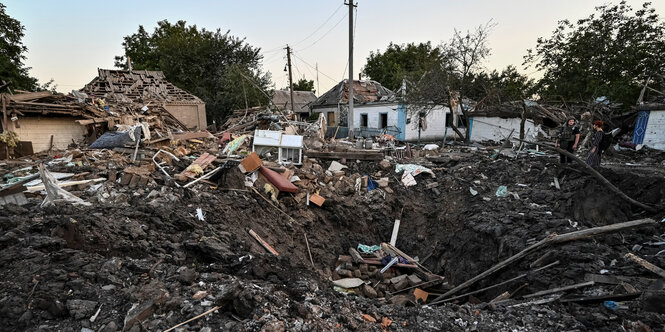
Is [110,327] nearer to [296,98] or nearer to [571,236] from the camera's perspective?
[571,236]

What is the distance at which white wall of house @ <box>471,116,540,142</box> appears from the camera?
15.8 m

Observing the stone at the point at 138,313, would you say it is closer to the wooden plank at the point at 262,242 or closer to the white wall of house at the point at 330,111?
the wooden plank at the point at 262,242

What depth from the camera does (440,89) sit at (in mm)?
15242

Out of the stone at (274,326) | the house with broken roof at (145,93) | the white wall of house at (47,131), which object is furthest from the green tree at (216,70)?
the stone at (274,326)

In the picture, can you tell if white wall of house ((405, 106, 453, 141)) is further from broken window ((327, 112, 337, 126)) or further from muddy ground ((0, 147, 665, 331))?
muddy ground ((0, 147, 665, 331))

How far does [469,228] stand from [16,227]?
24.3 feet

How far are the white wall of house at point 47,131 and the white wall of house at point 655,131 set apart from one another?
23.3 m

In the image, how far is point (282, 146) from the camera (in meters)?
8.74

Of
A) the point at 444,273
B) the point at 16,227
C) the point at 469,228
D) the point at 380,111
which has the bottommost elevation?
the point at 444,273

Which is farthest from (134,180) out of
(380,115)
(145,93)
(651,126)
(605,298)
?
(380,115)

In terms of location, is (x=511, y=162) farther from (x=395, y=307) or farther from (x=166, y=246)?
(x=166, y=246)

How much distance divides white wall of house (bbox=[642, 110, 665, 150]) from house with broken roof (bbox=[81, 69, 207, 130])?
838 inches

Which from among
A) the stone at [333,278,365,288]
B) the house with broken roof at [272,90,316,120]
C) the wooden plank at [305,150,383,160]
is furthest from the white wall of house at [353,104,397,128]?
the stone at [333,278,365,288]

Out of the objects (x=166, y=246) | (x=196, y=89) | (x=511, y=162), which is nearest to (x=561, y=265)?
(x=166, y=246)
